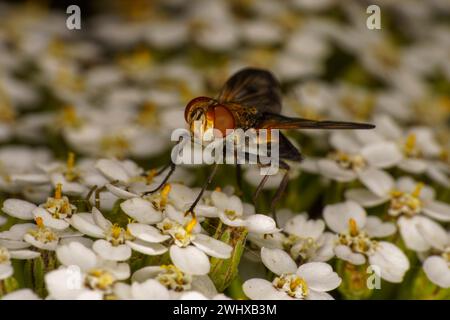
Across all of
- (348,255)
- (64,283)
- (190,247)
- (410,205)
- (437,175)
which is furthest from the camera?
(437,175)

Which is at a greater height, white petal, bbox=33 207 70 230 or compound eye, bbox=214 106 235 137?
compound eye, bbox=214 106 235 137

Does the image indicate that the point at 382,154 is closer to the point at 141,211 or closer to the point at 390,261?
the point at 390,261

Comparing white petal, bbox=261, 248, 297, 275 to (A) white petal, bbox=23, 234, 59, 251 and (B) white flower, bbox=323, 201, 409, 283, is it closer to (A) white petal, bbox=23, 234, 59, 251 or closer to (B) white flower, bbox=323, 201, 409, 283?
(B) white flower, bbox=323, 201, 409, 283

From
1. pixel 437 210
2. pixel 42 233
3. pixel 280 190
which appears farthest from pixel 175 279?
pixel 437 210

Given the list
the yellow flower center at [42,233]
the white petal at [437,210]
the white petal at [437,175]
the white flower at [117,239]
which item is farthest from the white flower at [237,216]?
the white petal at [437,175]

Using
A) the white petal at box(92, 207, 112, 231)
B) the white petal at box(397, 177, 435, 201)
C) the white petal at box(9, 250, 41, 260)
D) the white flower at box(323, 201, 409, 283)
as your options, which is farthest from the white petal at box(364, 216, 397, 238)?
the white petal at box(9, 250, 41, 260)
